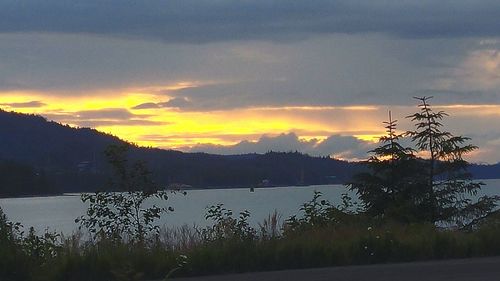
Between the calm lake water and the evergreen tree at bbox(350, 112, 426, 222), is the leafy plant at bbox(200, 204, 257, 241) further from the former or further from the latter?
the evergreen tree at bbox(350, 112, 426, 222)

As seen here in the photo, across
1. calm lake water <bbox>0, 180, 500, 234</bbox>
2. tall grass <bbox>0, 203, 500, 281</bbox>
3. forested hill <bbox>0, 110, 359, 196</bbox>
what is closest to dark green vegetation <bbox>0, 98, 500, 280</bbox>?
tall grass <bbox>0, 203, 500, 281</bbox>

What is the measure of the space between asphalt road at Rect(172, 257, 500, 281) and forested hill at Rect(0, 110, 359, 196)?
3120 centimetres

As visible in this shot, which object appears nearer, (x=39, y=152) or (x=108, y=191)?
(x=108, y=191)

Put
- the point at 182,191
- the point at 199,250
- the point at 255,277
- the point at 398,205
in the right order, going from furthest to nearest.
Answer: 1. the point at 398,205
2. the point at 182,191
3. the point at 199,250
4. the point at 255,277

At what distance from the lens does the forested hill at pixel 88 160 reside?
59.4 metres

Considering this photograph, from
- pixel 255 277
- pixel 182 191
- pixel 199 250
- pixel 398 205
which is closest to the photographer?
pixel 255 277

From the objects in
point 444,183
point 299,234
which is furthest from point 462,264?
point 444,183

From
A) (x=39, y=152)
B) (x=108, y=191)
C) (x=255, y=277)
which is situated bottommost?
(x=255, y=277)

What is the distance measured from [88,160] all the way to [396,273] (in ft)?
131

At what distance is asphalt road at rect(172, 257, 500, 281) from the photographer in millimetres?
14773

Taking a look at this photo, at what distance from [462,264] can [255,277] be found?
12.7ft

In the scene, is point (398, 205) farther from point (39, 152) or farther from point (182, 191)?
point (39, 152)

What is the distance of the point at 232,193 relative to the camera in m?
96.5

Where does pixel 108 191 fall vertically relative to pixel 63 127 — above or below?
below
